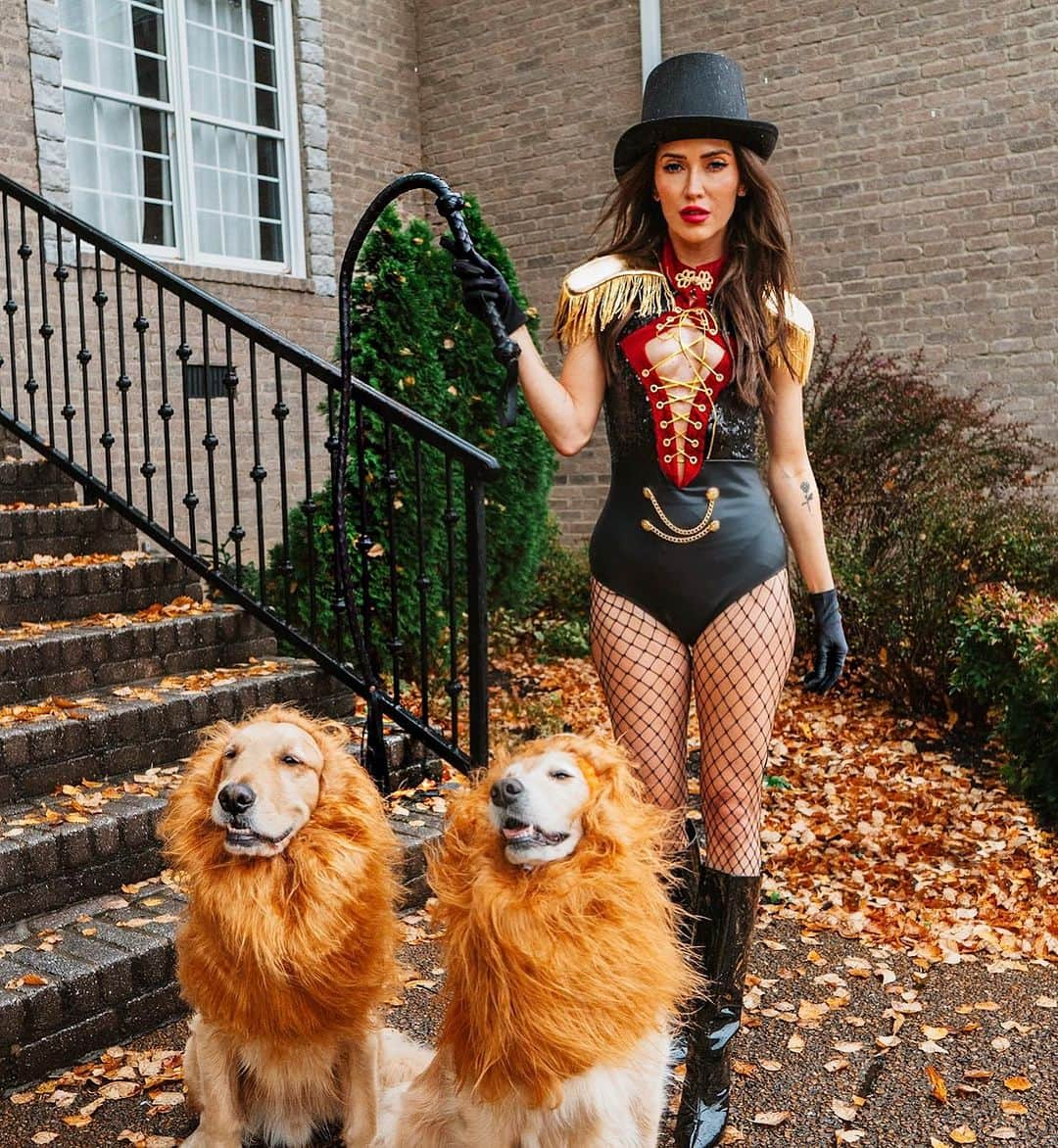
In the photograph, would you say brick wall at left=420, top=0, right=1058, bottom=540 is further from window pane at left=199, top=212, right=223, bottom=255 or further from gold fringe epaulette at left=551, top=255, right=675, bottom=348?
gold fringe epaulette at left=551, top=255, right=675, bottom=348

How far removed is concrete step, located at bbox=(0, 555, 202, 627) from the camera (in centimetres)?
461

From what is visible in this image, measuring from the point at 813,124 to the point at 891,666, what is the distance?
15.2 ft

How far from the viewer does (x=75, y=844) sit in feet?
11.3

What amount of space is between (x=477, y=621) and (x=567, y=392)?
1863 millimetres

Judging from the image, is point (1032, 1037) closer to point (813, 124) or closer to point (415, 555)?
point (415, 555)

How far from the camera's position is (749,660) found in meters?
2.38

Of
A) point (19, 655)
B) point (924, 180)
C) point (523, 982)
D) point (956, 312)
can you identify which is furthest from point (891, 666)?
point (523, 982)

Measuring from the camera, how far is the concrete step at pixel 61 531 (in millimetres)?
5043

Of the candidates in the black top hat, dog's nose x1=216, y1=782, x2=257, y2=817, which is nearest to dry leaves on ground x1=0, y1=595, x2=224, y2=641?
dog's nose x1=216, y1=782, x2=257, y2=817

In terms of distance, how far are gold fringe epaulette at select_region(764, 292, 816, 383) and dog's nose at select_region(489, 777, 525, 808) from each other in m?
Result: 1.15

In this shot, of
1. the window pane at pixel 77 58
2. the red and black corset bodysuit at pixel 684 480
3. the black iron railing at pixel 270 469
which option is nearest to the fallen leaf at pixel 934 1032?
the red and black corset bodysuit at pixel 684 480

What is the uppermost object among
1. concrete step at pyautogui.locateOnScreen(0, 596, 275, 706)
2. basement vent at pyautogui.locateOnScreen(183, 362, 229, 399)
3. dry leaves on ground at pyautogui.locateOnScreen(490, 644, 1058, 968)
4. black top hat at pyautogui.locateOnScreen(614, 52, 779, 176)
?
black top hat at pyautogui.locateOnScreen(614, 52, 779, 176)

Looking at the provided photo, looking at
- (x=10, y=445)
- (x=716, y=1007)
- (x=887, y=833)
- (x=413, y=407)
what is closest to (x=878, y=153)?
(x=413, y=407)

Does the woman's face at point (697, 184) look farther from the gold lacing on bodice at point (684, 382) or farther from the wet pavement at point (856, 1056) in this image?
the wet pavement at point (856, 1056)
